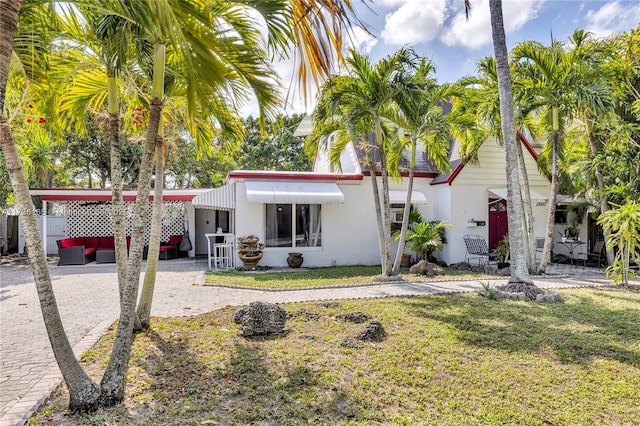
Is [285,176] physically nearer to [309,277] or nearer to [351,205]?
[351,205]

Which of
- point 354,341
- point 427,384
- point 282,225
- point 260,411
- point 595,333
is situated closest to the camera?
point 260,411

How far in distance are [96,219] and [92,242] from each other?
1421mm

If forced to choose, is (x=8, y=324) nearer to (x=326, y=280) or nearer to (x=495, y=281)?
(x=326, y=280)

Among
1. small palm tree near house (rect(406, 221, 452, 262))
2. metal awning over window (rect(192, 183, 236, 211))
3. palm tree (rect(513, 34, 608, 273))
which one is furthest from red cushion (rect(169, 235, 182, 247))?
palm tree (rect(513, 34, 608, 273))

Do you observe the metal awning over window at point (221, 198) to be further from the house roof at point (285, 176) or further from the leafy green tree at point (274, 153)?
the leafy green tree at point (274, 153)

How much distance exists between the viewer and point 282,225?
18656mm

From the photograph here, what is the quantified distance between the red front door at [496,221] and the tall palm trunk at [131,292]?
18229 mm

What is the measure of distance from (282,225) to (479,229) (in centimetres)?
1005

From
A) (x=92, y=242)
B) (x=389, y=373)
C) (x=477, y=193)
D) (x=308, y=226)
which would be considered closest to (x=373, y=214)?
(x=308, y=226)

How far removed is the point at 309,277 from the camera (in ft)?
50.2

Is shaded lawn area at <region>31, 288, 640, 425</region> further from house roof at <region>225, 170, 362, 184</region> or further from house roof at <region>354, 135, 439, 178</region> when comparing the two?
house roof at <region>354, 135, 439, 178</region>

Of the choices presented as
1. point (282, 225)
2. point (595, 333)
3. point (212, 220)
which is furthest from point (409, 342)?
point (212, 220)

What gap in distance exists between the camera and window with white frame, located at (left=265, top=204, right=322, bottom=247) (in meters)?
18.5

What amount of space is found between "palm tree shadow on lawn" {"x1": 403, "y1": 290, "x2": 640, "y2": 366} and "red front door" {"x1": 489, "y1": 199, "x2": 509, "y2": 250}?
8751 mm
